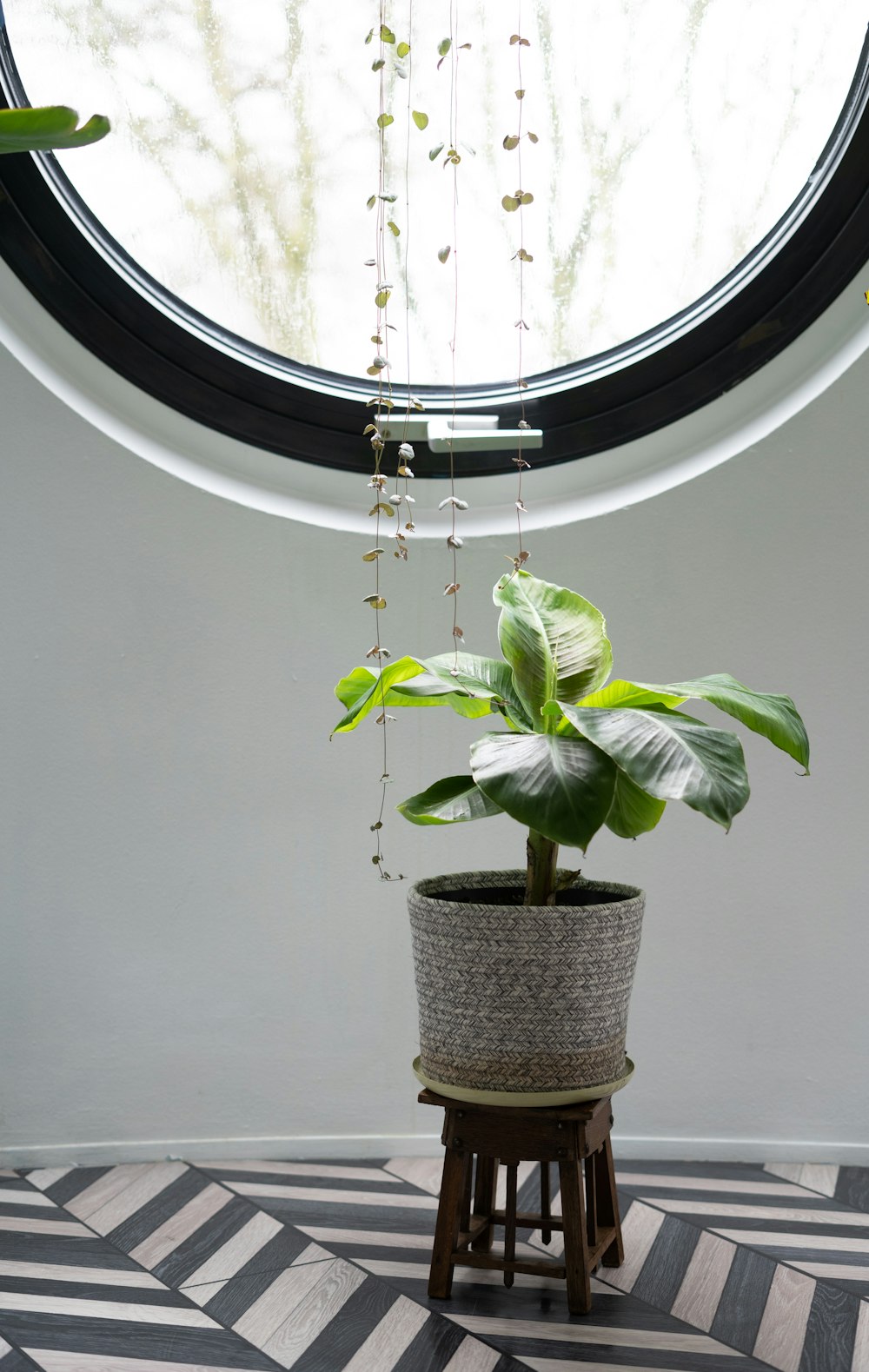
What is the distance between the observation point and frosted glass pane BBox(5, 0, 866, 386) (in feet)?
6.03

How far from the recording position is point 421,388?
1.99 m

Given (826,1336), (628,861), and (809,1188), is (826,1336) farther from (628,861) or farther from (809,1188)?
(628,861)

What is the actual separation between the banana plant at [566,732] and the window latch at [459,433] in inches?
21.5

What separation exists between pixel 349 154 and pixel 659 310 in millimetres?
630

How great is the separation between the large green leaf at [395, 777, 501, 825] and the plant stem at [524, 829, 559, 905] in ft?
0.30

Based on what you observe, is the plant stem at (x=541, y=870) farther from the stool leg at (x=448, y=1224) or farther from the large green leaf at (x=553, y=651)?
the stool leg at (x=448, y=1224)

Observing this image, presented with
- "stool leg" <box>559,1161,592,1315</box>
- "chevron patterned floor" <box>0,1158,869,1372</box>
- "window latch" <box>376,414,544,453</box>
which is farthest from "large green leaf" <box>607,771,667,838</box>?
"window latch" <box>376,414,544,453</box>

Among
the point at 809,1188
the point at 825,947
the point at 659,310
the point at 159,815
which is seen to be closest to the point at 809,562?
the point at 659,310

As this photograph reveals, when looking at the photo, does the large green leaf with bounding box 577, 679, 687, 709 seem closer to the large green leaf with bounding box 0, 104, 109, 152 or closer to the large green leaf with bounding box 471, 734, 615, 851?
the large green leaf with bounding box 471, 734, 615, 851

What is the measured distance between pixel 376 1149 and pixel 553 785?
3.58 ft

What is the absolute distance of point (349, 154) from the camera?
1895 mm

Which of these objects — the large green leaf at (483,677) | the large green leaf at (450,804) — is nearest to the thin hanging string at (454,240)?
the large green leaf at (483,677)

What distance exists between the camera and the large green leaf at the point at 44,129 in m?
0.89

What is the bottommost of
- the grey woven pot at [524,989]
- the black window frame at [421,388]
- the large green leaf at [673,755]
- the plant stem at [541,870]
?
the grey woven pot at [524,989]
